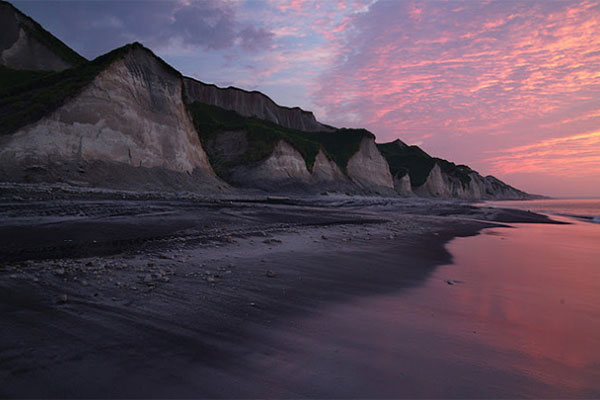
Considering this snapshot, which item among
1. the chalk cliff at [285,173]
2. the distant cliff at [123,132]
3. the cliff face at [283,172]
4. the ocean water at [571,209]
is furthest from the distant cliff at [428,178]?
the chalk cliff at [285,173]

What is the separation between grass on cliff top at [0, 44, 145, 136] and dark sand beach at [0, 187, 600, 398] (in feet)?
49.5

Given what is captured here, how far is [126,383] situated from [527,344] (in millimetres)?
2808

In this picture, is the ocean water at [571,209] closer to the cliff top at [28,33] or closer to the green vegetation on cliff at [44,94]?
the green vegetation on cliff at [44,94]

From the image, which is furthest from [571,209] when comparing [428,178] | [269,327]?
[428,178]

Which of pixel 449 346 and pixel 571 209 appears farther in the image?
pixel 571 209

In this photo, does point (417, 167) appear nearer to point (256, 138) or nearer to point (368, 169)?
point (368, 169)

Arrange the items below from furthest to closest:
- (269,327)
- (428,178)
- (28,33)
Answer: (428,178) → (28,33) → (269,327)

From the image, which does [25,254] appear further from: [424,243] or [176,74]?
[176,74]

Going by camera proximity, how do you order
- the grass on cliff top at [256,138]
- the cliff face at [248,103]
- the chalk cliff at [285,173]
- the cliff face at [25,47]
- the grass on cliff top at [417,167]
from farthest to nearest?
the grass on cliff top at [417,167]
the cliff face at [248,103]
the grass on cliff top at [256,138]
the chalk cliff at [285,173]
the cliff face at [25,47]

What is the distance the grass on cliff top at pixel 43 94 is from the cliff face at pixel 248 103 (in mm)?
39341

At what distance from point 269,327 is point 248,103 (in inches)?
2960

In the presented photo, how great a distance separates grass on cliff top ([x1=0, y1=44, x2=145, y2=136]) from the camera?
16.0 metres

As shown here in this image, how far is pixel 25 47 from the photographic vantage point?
118 feet

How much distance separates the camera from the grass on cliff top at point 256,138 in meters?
37.3
